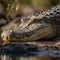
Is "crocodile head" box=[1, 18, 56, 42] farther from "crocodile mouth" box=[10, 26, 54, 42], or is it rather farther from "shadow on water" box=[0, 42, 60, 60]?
"shadow on water" box=[0, 42, 60, 60]

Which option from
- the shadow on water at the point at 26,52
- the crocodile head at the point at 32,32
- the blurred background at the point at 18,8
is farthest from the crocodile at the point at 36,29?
the blurred background at the point at 18,8

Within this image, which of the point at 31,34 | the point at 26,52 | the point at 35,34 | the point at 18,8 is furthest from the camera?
the point at 18,8

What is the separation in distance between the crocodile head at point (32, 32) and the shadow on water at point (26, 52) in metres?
0.36

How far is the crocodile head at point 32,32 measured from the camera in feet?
35.7

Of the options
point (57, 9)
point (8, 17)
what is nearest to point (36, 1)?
point (8, 17)

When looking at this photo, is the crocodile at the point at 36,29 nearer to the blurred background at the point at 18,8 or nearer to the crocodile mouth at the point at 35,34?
the crocodile mouth at the point at 35,34

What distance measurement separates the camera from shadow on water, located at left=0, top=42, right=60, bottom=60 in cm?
932

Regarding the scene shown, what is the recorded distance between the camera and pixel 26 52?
10102 mm

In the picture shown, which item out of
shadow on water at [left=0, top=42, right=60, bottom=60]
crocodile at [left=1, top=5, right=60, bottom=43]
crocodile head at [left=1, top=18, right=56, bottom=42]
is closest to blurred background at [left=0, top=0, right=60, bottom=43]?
crocodile at [left=1, top=5, right=60, bottom=43]

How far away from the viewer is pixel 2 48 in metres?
10.6

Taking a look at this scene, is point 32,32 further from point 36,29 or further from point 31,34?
point 36,29

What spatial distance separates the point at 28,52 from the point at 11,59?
117 cm

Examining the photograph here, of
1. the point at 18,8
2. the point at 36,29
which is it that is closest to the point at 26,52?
the point at 36,29

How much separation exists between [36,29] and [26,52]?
152 centimetres
